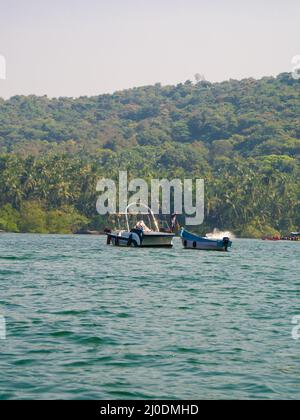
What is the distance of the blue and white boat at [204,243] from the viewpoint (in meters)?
106

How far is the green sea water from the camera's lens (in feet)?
72.6

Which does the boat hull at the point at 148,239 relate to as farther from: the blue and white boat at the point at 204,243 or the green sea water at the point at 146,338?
the green sea water at the point at 146,338

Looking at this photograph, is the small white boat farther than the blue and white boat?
No

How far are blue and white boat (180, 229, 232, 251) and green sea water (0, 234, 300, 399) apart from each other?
163 ft

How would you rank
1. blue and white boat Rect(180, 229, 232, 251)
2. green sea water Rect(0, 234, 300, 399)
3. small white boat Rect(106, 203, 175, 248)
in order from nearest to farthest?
1. green sea water Rect(0, 234, 300, 399)
2. small white boat Rect(106, 203, 175, 248)
3. blue and white boat Rect(180, 229, 232, 251)

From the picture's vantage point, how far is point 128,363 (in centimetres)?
2492

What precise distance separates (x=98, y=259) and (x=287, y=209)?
122611 mm

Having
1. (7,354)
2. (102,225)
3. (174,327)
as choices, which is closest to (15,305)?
(174,327)

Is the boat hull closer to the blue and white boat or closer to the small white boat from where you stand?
the small white boat

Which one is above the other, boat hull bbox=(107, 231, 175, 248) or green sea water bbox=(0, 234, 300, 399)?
boat hull bbox=(107, 231, 175, 248)

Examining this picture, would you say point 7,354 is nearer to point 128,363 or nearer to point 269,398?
point 128,363

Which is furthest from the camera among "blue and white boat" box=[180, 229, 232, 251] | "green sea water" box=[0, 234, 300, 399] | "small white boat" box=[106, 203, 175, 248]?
"blue and white boat" box=[180, 229, 232, 251]

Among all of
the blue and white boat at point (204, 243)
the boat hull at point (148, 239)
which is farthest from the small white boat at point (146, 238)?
the blue and white boat at point (204, 243)

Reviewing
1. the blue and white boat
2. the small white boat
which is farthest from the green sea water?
the blue and white boat
